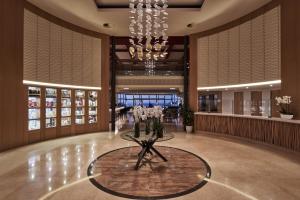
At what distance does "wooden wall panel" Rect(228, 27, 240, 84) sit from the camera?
22.2 feet

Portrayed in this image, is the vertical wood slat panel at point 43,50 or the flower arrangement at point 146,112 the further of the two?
the vertical wood slat panel at point 43,50

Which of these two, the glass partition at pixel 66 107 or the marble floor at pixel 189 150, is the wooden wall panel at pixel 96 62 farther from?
the marble floor at pixel 189 150

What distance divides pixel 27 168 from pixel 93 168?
4.67 feet

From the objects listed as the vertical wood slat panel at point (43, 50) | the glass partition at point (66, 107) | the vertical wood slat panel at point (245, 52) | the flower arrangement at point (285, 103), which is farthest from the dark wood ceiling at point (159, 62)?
the flower arrangement at point (285, 103)

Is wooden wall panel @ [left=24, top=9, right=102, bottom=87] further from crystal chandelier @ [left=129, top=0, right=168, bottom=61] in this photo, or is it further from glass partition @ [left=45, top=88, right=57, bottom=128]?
crystal chandelier @ [left=129, top=0, right=168, bottom=61]

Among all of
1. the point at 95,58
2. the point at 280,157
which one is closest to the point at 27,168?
the point at 95,58

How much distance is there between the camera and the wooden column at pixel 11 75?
512 centimetres

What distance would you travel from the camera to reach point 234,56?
6867mm

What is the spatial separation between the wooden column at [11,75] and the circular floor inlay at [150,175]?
10.0 ft

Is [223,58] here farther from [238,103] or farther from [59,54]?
[59,54]

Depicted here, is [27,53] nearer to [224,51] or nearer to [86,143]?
[86,143]

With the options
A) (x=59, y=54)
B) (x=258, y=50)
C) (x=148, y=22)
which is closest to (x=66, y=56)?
(x=59, y=54)

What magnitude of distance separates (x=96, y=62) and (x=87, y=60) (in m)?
0.43

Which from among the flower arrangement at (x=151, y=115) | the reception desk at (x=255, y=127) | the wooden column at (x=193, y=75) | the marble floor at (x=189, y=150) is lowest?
the marble floor at (x=189, y=150)
